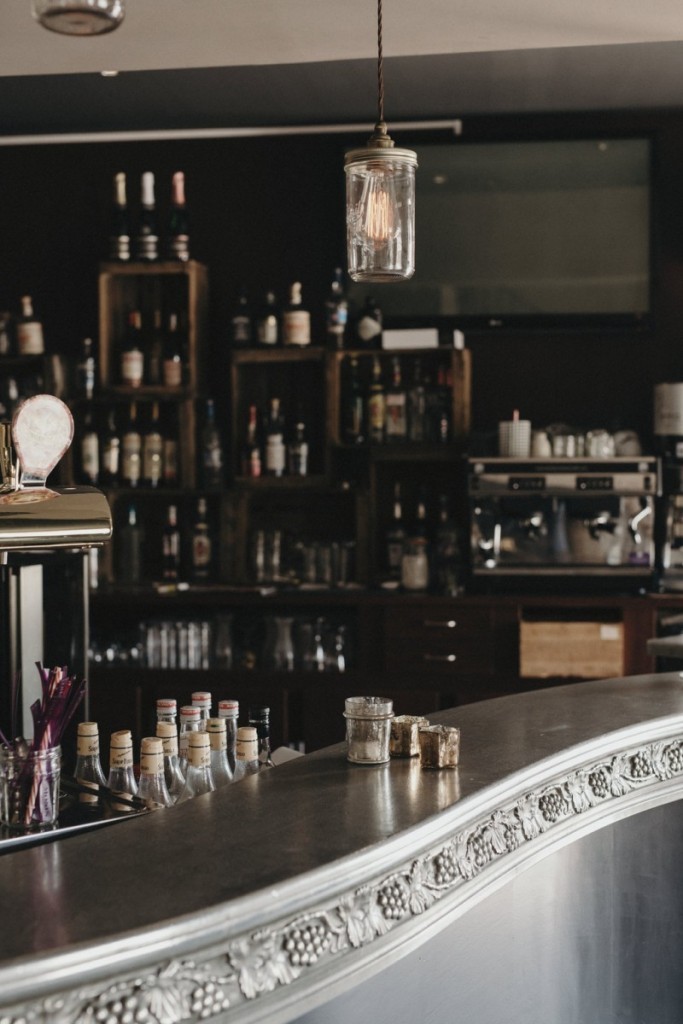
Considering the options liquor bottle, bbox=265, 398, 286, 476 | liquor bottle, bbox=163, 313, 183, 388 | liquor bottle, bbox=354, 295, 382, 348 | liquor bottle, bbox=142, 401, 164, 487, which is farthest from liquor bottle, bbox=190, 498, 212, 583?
liquor bottle, bbox=354, 295, 382, 348

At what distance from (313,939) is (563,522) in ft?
11.8

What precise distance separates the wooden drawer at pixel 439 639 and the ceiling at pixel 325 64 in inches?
84.5

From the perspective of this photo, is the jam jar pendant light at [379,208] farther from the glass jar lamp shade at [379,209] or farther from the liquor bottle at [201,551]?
the liquor bottle at [201,551]

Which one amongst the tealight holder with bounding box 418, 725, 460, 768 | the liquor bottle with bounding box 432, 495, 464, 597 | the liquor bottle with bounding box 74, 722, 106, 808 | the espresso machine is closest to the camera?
the tealight holder with bounding box 418, 725, 460, 768

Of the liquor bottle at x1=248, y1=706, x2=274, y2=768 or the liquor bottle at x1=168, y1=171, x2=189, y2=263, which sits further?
the liquor bottle at x1=168, y1=171, x2=189, y2=263

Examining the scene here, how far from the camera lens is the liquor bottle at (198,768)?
1988 millimetres

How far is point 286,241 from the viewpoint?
5.54 metres

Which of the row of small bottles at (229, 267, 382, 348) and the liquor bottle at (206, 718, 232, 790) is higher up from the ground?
the row of small bottles at (229, 267, 382, 348)

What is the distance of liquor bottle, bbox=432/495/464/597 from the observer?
16.6 ft

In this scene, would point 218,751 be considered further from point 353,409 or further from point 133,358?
point 133,358

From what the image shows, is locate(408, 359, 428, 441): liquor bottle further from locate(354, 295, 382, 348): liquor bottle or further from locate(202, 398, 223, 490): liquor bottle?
locate(202, 398, 223, 490): liquor bottle

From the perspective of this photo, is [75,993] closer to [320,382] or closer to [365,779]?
[365,779]

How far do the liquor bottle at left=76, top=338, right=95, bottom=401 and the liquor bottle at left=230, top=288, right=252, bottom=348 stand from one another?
647 millimetres

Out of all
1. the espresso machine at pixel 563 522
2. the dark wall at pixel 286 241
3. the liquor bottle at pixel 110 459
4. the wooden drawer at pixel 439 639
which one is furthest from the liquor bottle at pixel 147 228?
the wooden drawer at pixel 439 639
